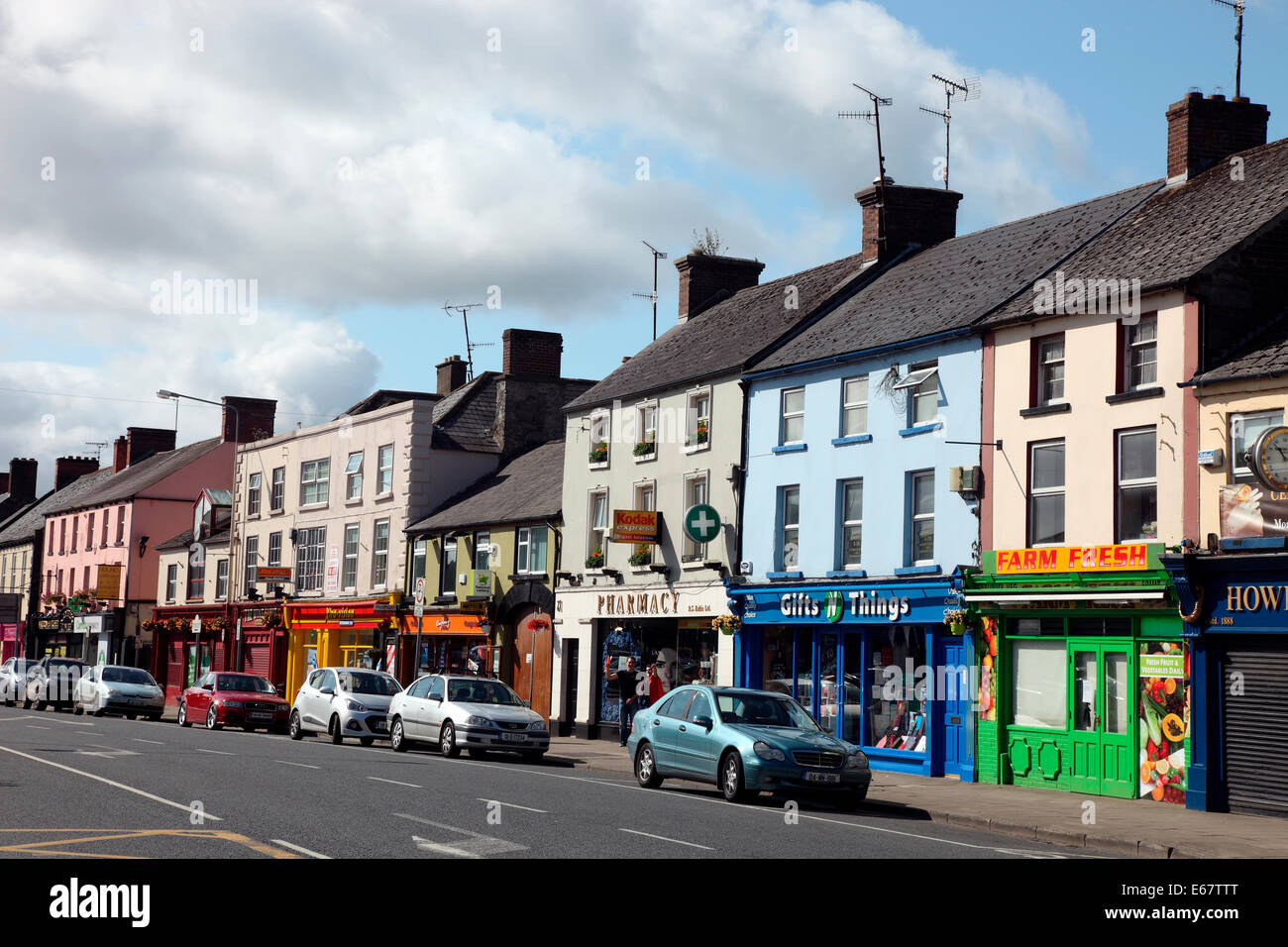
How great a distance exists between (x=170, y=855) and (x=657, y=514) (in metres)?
23.3

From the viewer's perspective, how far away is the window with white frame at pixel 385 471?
48.2 metres

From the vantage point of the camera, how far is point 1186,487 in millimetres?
21906

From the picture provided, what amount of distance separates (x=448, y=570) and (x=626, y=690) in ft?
34.8

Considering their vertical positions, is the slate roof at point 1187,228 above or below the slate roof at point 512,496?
above

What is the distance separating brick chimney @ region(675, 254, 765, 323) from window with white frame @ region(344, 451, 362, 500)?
14.0 metres

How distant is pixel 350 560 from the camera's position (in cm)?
5006

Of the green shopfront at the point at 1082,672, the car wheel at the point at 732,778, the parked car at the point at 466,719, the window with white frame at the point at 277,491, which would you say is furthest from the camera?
the window with white frame at the point at 277,491

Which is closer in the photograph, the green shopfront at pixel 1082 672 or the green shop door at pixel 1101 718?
the green shopfront at pixel 1082 672

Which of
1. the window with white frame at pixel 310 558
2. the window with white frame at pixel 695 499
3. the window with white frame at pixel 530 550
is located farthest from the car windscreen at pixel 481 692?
the window with white frame at pixel 310 558

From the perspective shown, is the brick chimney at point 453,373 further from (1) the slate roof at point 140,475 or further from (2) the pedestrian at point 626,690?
(2) the pedestrian at point 626,690

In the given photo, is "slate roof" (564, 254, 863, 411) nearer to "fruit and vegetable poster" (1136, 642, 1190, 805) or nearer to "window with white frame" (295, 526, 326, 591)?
"fruit and vegetable poster" (1136, 642, 1190, 805)

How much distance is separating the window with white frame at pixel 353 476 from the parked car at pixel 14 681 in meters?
12.2

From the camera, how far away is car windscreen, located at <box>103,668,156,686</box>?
43.5 meters

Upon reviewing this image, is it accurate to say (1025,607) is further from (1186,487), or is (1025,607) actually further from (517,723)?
(517,723)
